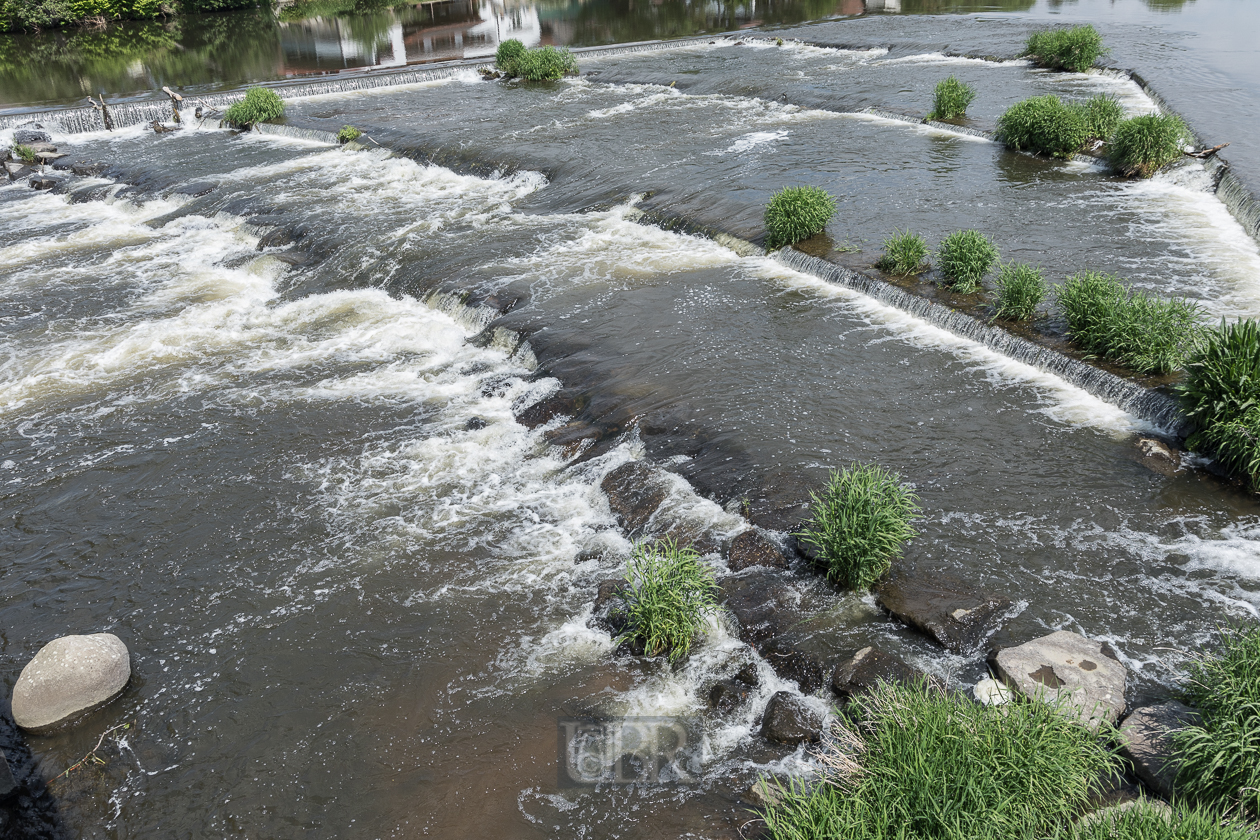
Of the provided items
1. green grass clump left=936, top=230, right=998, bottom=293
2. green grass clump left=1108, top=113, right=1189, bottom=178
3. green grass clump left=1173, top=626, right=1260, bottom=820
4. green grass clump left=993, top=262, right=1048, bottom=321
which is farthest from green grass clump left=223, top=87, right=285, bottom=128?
green grass clump left=1173, top=626, right=1260, bottom=820

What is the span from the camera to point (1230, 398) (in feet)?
31.9

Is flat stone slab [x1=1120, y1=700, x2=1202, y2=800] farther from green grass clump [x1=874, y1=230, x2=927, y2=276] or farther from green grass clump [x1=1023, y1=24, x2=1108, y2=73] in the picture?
green grass clump [x1=1023, y1=24, x2=1108, y2=73]

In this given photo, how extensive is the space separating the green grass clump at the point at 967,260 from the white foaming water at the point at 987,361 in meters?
1.02

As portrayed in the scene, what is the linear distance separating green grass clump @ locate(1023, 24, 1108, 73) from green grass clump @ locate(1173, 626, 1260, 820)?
88.6 ft

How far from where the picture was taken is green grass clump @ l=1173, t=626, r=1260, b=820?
19.1ft

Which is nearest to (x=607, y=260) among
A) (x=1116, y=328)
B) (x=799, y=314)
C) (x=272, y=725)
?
(x=799, y=314)

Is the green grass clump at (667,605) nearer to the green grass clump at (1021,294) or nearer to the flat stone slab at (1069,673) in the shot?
the flat stone slab at (1069,673)

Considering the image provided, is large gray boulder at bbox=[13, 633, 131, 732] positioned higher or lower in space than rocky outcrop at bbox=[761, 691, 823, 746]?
higher

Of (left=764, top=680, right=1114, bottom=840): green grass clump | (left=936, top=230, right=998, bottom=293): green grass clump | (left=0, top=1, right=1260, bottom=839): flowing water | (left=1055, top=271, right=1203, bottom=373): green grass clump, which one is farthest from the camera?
(left=936, top=230, right=998, bottom=293): green grass clump

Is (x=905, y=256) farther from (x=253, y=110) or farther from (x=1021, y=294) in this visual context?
(x=253, y=110)

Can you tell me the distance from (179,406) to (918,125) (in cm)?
2133

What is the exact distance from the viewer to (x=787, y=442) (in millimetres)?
11281

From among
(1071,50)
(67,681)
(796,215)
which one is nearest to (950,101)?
(1071,50)

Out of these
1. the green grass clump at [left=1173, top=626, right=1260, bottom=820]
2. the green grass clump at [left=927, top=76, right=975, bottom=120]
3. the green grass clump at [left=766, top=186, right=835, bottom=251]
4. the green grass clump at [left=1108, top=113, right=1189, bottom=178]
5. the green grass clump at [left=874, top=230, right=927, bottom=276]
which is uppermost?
the green grass clump at [left=927, top=76, right=975, bottom=120]
